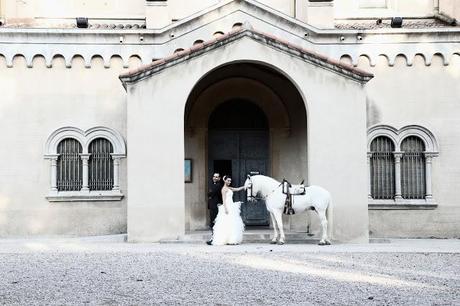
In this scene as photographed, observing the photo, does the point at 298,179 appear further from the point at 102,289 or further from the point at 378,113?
the point at 102,289

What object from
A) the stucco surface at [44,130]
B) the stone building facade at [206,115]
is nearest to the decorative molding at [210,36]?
the stone building facade at [206,115]

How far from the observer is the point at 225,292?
35.8 feet

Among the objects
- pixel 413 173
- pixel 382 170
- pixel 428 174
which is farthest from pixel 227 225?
pixel 428 174

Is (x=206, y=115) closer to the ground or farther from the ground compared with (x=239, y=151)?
farther from the ground

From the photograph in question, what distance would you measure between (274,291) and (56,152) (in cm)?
1141

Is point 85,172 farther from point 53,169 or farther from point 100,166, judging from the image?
point 53,169

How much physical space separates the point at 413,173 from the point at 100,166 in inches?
359

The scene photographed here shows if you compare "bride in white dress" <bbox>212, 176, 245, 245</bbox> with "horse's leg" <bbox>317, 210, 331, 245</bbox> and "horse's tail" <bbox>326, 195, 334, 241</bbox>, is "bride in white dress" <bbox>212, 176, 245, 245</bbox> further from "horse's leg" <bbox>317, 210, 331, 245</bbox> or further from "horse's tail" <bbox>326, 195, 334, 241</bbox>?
"horse's tail" <bbox>326, 195, 334, 241</bbox>

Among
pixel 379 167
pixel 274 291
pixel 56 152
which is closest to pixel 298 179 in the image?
pixel 379 167

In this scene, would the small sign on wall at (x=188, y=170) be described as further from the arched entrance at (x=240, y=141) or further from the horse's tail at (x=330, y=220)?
the horse's tail at (x=330, y=220)

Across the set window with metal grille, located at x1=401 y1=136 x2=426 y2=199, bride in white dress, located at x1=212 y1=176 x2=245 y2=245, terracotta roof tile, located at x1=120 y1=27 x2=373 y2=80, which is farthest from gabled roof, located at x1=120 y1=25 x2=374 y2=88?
window with metal grille, located at x1=401 y1=136 x2=426 y2=199

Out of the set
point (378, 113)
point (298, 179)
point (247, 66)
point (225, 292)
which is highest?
point (247, 66)

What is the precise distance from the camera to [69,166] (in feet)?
68.1

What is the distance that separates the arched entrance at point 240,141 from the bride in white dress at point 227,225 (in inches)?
166
